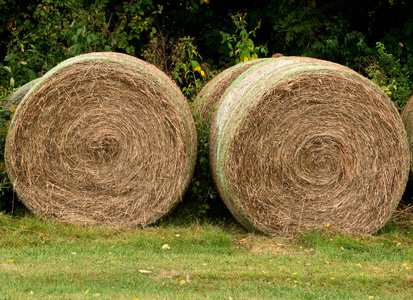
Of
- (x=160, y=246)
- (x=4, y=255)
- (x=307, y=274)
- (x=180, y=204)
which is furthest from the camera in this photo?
(x=180, y=204)

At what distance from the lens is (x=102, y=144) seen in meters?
6.02

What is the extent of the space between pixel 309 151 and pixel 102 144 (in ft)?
7.79

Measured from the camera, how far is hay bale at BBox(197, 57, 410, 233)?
5.61m

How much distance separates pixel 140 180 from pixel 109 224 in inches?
24.1

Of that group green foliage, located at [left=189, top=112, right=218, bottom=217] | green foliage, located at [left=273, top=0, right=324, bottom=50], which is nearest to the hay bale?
green foliage, located at [left=189, top=112, right=218, bottom=217]

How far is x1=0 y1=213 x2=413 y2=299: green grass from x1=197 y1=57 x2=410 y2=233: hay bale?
289 mm

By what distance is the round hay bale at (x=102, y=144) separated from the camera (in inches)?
230

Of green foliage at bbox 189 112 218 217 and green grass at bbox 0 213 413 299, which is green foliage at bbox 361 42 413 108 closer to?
green grass at bbox 0 213 413 299

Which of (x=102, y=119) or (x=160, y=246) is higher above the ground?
(x=102, y=119)

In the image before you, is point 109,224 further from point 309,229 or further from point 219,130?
point 309,229

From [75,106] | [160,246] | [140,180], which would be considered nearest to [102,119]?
[75,106]

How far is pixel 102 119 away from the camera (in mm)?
6012

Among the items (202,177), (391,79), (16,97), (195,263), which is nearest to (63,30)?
(16,97)

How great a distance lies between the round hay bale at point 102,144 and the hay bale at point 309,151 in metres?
0.66
